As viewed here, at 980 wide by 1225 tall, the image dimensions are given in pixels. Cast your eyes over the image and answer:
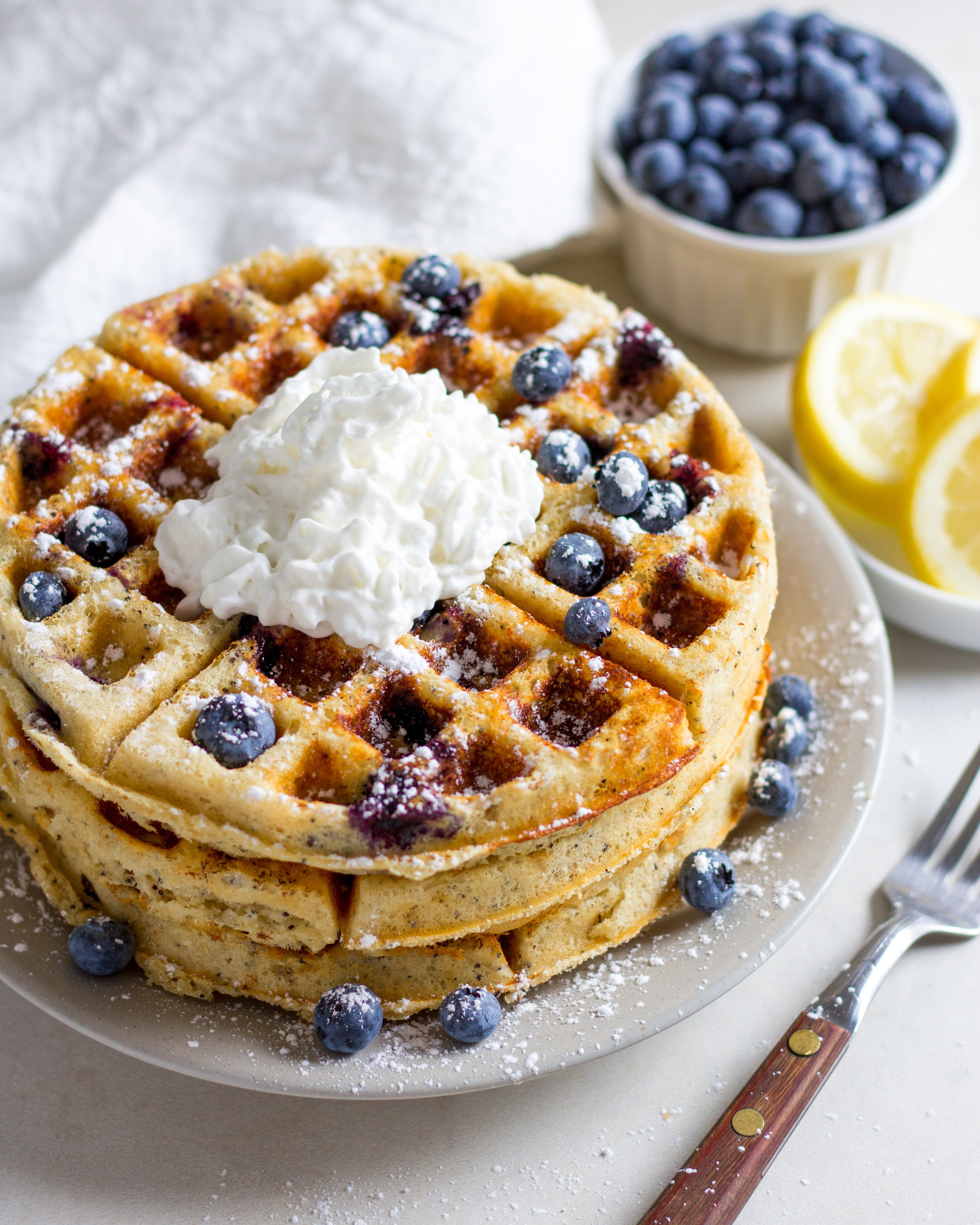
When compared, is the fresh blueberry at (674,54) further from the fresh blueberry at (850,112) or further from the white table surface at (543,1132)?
the white table surface at (543,1132)

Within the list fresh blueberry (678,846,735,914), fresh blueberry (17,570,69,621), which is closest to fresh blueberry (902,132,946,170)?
fresh blueberry (678,846,735,914)

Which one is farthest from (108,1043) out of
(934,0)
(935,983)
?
(934,0)

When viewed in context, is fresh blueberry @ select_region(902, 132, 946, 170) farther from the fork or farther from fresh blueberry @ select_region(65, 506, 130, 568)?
fresh blueberry @ select_region(65, 506, 130, 568)

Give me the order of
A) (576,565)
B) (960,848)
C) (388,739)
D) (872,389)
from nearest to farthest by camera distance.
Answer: (388,739) < (576,565) < (960,848) < (872,389)

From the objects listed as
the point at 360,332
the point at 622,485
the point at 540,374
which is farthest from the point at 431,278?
the point at 622,485

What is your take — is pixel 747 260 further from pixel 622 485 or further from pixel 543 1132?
pixel 543 1132

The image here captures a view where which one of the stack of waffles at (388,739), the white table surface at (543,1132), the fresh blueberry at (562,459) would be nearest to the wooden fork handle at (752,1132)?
the white table surface at (543,1132)
